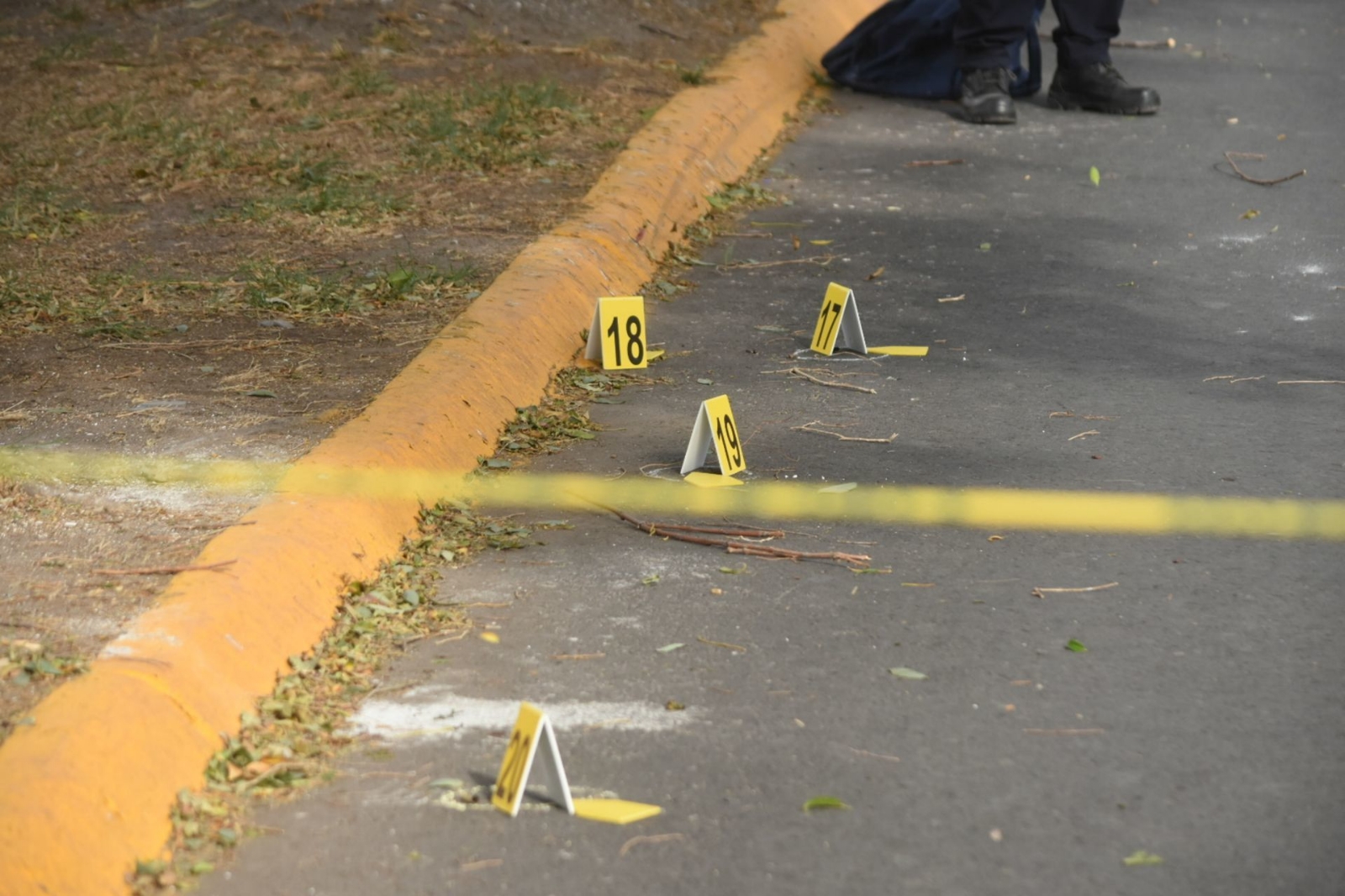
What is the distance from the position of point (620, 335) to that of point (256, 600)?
175cm

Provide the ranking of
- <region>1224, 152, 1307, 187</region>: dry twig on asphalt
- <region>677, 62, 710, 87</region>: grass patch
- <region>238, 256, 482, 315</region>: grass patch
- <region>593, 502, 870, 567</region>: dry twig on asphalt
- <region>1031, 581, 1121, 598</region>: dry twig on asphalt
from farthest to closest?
<region>677, 62, 710, 87</region>: grass patch
<region>1224, 152, 1307, 187</region>: dry twig on asphalt
<region>238, 256, 482, 315</region>: grass patch
<region>593, 502, 870, 567</region>: dry twig on asphalt
<region>1031, 581, 1121, 598</region>: dry twig on asphalt

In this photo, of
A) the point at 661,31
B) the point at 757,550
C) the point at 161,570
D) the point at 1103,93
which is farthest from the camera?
the point at 661,31

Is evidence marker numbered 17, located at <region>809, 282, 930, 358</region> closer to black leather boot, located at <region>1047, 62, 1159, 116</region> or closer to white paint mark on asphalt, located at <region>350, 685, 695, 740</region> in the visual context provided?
white paint mark on asphalt, located at <region>350, 685, 695, 740</region>

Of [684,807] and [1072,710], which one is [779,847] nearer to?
[684,807]

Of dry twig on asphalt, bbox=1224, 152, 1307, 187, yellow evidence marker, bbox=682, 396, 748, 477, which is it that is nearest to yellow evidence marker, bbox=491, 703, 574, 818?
yellow evidence marker, bbox=682, 396, 748, 477

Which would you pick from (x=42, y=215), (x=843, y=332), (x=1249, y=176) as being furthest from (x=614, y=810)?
(x=1249, y=176)

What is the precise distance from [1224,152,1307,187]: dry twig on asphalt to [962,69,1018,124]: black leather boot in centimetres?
105

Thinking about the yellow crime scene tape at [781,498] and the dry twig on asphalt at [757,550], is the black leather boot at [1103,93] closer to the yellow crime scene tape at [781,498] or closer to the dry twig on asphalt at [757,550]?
the yellow crime scene tape at [781,498]

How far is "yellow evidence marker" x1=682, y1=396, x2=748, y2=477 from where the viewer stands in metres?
3.39

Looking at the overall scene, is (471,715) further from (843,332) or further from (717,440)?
(843,332)

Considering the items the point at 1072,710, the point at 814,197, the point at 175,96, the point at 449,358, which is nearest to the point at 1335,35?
the point at 814,197

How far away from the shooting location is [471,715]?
2.49 metres

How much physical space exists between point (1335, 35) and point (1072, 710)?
8.35 m

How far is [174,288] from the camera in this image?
4.40 metres
